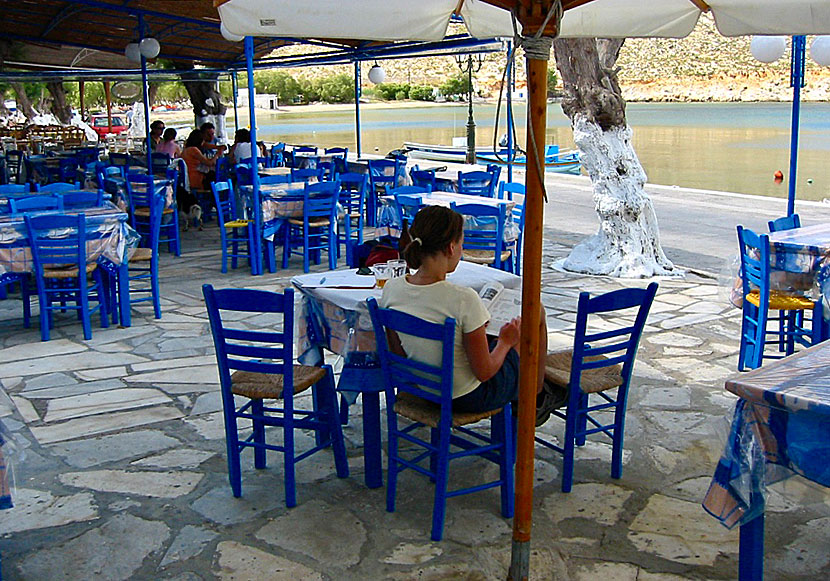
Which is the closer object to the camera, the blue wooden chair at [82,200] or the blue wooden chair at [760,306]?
the blue wooden chair at [760,306]

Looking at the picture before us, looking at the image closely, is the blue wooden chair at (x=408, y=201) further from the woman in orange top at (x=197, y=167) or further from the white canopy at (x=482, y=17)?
the woman in orange top at (x=197, y=167)

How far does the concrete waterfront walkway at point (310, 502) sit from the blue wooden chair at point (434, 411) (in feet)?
0.51

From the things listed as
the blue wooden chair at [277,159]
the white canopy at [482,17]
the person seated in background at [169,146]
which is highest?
the white canopy at [482,17]

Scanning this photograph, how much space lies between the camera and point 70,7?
11602mm

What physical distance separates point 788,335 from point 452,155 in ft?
63.2

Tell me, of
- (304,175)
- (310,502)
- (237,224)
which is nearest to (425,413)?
(310,502)

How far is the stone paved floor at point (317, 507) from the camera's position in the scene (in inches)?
117

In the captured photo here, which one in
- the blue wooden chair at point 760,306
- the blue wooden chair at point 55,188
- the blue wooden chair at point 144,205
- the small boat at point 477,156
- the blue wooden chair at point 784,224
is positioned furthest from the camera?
the small boat at point 477,156

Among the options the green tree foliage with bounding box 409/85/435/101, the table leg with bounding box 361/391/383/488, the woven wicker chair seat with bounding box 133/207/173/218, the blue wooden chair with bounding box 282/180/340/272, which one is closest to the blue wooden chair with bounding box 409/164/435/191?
the blue wooden chair with bounding box 282/180/340/272

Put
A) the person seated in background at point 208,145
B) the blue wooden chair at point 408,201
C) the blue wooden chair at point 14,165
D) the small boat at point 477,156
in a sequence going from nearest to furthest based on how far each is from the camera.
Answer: the blue wooden chair at point 408,201 < the person seated in background at point 208,145 < the blue wooden chair at point 14,165 < the small boat at point 477,156

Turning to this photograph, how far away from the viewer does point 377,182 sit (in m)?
10.5

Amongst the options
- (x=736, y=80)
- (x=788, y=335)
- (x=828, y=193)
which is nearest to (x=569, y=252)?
(x=788, y=335)

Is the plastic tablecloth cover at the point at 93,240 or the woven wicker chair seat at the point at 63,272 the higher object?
the plastic tablecloth cover at the point at 93,240

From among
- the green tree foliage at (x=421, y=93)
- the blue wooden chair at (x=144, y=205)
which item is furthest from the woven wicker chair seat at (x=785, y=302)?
the green tree foliage at (x=421, y=93)
